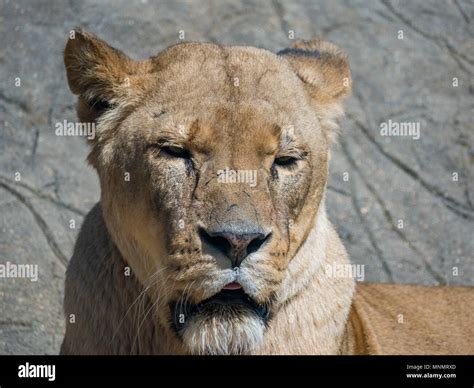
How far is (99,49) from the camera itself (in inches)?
139

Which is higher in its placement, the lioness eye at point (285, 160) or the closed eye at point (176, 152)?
the closed eye at point (176, 152)

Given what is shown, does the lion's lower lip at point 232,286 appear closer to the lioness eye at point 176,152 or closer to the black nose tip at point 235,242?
the black nose tip at point 235,242

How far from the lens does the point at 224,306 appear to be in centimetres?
311

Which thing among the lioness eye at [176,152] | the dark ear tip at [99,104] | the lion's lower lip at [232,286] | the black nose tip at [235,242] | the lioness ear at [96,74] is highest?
the lioness ear at [96,74]

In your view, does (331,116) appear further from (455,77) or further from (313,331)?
(455,77)

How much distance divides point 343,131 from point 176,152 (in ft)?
9.61

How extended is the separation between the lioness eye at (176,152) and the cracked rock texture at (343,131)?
2438 mm

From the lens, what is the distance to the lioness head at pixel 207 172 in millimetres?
3074

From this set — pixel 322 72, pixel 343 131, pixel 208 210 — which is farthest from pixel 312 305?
pixel 343 131

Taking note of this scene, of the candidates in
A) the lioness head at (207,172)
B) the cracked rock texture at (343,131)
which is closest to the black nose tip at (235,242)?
the lioness head at (207,172)

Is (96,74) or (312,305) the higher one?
(96,74)

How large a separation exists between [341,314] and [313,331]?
0.56 ft

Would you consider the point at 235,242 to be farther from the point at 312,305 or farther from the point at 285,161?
the point at 312,305

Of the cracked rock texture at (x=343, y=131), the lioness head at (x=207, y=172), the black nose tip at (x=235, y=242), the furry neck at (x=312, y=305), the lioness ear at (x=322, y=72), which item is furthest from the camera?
the cracked rock texture at (x=343, y=131)
